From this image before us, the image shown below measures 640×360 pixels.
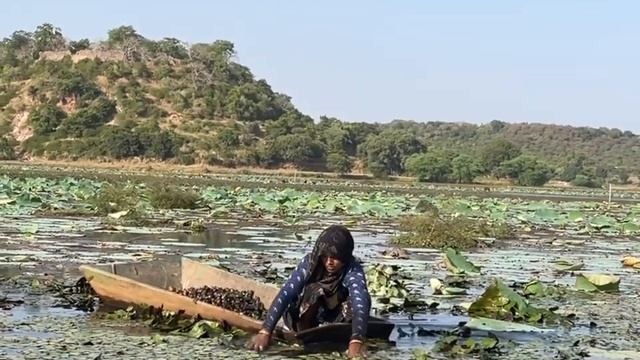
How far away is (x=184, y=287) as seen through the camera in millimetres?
9141

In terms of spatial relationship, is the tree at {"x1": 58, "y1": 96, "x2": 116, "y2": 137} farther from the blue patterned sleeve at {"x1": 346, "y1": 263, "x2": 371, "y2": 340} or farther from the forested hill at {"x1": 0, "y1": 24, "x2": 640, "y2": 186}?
the blue patterned sleeve at {"x1": 346, "y1": 263, "x2": 371, "y2": 340}

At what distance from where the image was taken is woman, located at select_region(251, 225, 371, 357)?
6.38m

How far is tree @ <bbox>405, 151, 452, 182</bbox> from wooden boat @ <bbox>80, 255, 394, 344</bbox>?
204ft

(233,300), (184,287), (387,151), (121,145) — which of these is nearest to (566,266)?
(184,287)

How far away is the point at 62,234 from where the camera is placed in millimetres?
14438

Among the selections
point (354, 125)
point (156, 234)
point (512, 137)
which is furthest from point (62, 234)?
point (512, 137)

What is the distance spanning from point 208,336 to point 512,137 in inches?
4941

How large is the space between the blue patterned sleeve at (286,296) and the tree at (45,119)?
6828 cm

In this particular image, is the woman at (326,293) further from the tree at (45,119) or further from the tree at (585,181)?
the tree at (585,181)

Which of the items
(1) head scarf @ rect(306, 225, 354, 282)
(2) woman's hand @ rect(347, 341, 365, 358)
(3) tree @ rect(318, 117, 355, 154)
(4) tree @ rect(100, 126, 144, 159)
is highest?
(3) tree @ rect(318, 117, 355, 154)

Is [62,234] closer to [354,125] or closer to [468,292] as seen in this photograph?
[468,292]

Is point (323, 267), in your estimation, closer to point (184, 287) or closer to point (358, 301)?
point (358, 301)

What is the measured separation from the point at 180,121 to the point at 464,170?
22615 mm

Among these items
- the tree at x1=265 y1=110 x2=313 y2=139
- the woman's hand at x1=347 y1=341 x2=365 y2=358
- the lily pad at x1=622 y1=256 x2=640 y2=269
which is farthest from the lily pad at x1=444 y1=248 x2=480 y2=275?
the tree at x1=265 y1=110 x2=313 y2=139
